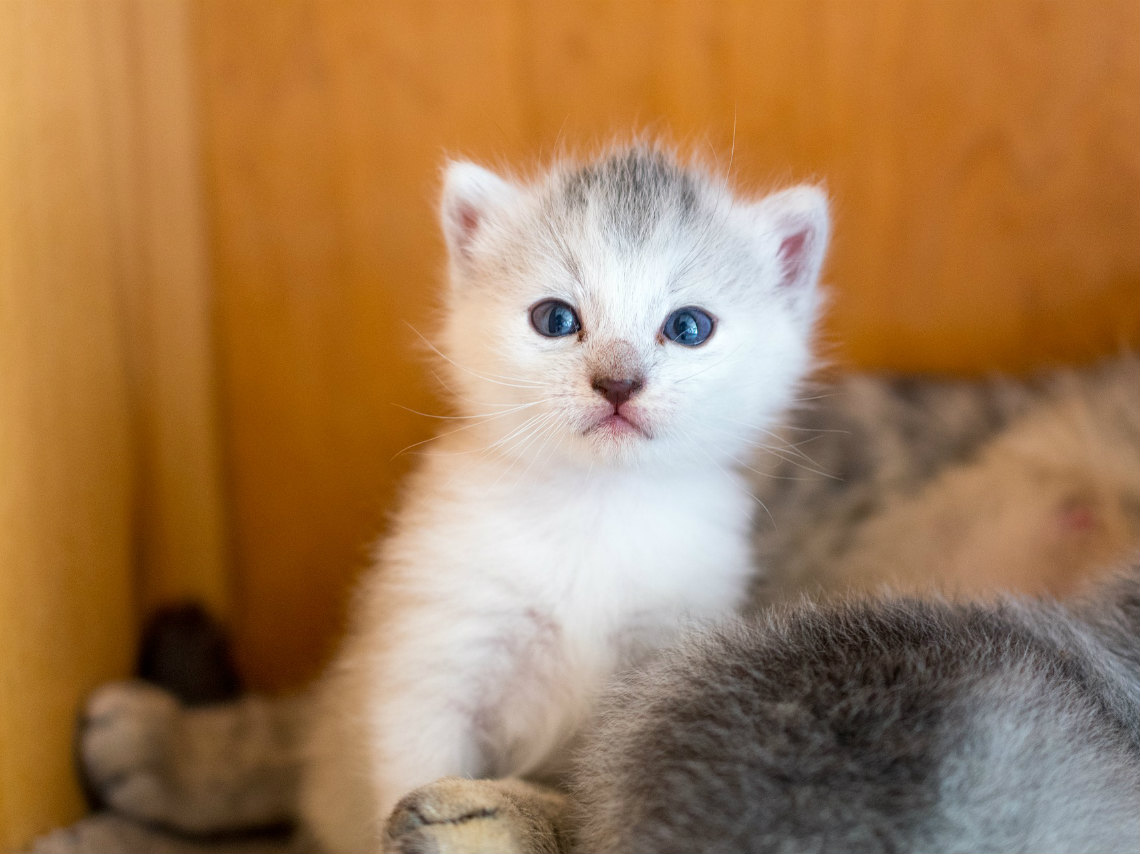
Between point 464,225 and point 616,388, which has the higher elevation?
point 464,225

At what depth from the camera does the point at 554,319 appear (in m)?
0.99

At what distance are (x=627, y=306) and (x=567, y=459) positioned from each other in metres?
0.16

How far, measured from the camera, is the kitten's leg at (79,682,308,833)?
1.20 m

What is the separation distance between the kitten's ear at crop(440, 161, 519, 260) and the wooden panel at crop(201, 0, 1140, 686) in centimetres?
33

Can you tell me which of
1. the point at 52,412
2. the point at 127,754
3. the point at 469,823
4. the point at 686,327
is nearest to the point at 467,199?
the point at 686,327

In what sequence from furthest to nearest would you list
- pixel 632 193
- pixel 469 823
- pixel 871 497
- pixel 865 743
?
pixel 871 497 < pixel 632 193 < pixel 469 823 < pixel 865 743

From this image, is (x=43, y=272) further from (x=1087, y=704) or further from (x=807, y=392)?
(x=1087, y=704)

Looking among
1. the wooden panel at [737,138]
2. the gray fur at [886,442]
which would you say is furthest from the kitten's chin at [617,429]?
the wooden panel at [737,138]

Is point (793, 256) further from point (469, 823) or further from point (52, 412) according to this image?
point (52, 412)

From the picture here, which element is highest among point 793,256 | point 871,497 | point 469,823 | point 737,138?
point 737,138

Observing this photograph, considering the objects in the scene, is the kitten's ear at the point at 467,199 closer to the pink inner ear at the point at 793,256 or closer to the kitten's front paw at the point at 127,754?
the pink inner ear at the point at 793,256

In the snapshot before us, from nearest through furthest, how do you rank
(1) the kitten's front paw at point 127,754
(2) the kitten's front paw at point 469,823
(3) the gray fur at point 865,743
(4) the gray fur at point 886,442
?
(3) the gray fur at point 865,743, (2) the kitten's front paw at point 469,823, (1) the kitten's front paw at point 127,754, (4) the gray fur at point 886,442

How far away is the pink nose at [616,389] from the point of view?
35.5 inches

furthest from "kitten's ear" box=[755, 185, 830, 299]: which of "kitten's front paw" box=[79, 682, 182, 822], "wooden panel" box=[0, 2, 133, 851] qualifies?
"kitten's front paw" box=[79, 682, 182, 822]
